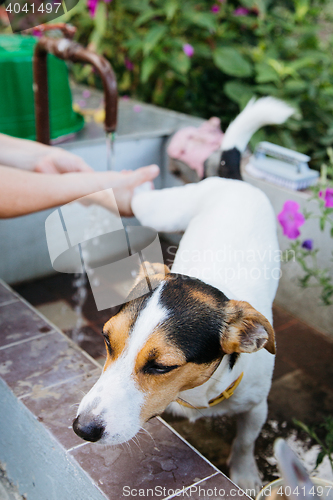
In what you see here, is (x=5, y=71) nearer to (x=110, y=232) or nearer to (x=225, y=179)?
(x=110, y=232)

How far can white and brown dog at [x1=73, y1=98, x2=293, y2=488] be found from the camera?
112 cm

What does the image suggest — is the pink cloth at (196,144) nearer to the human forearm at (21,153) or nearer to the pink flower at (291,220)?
the pink flower at (291,220)

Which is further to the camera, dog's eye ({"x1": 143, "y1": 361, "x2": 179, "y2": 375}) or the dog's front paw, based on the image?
the dog's front paw

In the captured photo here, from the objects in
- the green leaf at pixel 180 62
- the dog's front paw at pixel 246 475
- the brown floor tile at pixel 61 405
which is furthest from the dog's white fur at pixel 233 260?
the green leaf at pixel 180 62

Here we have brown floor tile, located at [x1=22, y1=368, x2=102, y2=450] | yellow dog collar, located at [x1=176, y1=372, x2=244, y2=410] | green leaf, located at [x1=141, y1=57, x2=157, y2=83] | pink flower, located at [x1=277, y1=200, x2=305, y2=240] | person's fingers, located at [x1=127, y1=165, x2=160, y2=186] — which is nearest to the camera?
brown floor tile, located at [x1=22, y1=368, x2=102, y2=450]

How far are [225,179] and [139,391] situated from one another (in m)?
1.42

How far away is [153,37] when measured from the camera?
3.46m

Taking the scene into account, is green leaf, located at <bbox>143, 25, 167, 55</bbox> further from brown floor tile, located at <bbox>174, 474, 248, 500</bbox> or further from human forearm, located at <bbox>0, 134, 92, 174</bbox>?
brown floor tile, located at <bbox>174, 474, 248, 500</bbox>

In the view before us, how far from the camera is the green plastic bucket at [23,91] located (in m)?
2.76

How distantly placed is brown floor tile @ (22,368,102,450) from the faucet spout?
60.6 inches

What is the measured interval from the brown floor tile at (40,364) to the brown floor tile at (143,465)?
1.14 ft

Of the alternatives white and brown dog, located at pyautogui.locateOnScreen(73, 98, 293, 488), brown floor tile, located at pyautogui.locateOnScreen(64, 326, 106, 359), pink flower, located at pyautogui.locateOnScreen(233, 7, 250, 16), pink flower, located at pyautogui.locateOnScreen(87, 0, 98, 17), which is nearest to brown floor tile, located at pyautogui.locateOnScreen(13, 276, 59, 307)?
brown floor tile, located at pyautogui.locateOnScreen(64, 326, 106, 359)

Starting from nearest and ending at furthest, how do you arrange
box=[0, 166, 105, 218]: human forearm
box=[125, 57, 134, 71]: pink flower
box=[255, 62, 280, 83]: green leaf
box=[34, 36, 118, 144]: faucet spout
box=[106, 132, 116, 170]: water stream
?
box=[0, 166, 105, 218]: human forearm → box=[34, 36, 118, 144]: faucet spout → box=[106, 132, 116, 170]: water stream → box=[255, 62, 280, 83]: green leaf → box=[125, 57, 134, 71]: pink flower

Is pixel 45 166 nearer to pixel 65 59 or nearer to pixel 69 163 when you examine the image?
pixel 69 163
